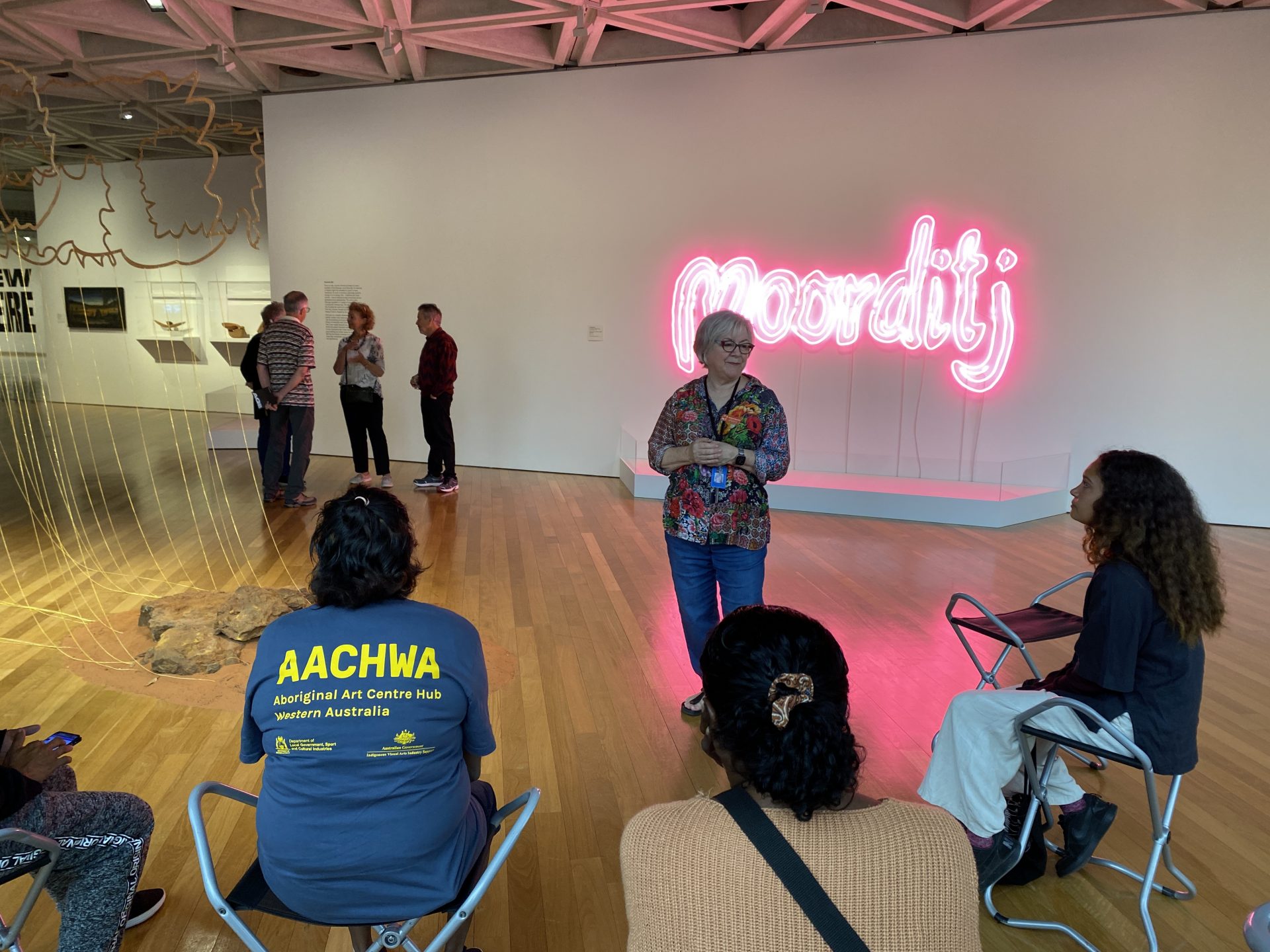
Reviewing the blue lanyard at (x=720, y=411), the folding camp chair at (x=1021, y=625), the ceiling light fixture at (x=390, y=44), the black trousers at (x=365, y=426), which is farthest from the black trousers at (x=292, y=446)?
the folding camp chair at (x=1021, y=625)

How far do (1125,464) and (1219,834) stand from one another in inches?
49.4

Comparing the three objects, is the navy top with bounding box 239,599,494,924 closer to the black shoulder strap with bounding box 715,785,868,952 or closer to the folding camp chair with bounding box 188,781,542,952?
the folding camp chair with bounding box 188,781,542,952

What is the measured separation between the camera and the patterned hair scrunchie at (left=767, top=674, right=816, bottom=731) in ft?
3.36

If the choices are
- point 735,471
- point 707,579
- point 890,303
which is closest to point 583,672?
point 707,579

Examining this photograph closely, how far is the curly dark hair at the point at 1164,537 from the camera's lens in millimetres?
1917

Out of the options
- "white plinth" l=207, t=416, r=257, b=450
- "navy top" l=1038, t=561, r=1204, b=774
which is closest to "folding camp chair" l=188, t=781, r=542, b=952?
"navy top" l=1038, t=561, r=1204, b=774

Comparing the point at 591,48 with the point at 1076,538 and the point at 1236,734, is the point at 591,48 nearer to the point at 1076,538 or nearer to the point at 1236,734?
the point at 1076,538

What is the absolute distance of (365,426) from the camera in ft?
23.2

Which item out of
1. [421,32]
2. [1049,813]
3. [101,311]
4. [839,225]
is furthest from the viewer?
[101,311]

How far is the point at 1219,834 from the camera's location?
94.5 inches

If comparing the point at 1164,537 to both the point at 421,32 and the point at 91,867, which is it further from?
the point at 421,32

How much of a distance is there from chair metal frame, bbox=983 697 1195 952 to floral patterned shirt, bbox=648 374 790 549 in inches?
41.1

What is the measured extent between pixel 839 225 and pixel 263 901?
22.8 feet

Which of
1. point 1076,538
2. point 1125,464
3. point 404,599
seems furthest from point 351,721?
point 1076,538
